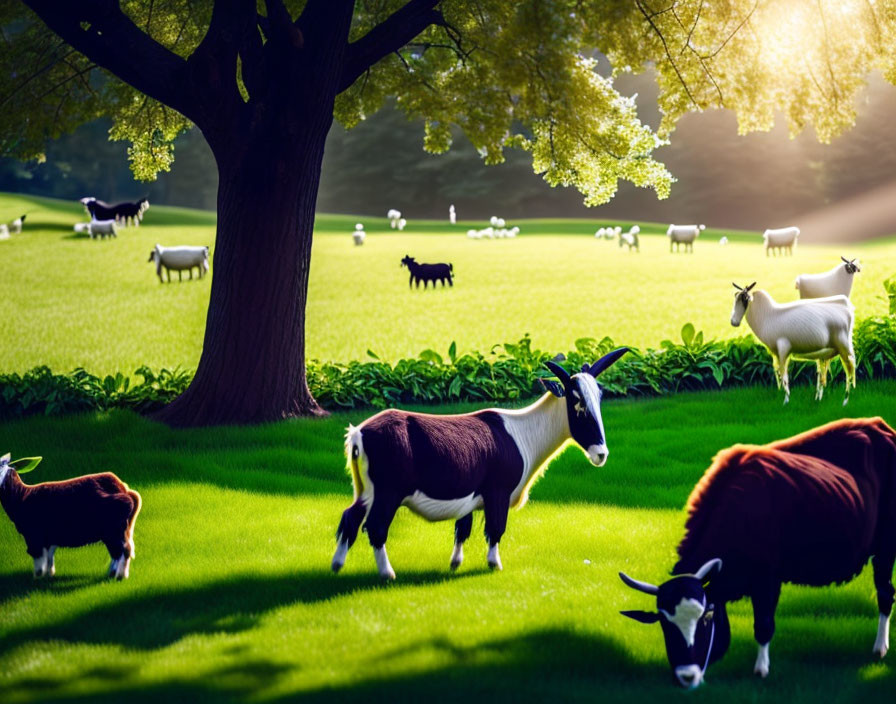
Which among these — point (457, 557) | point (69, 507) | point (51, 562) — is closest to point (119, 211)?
point (51, 562)

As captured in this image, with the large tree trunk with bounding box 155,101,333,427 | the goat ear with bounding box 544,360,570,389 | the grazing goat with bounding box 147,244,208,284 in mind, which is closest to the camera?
the goat ear with bounding box 544,360,570,389

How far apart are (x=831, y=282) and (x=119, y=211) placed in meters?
37.0

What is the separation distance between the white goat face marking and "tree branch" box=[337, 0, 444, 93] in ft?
32.1

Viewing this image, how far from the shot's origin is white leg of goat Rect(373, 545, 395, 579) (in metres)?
6.86

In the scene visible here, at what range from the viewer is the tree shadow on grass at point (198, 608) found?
21.2ft

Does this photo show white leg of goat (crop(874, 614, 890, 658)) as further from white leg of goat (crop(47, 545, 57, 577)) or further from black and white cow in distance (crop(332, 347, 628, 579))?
white leg of goat (crop(47, 545, 57, 577))

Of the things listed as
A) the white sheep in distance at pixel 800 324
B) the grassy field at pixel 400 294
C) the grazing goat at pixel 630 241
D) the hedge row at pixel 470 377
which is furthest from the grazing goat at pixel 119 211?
the white sheep in distance at pixel 800 324

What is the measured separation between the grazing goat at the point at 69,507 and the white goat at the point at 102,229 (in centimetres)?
3665

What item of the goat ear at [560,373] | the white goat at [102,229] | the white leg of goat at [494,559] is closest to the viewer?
the goat ear at [560,373]

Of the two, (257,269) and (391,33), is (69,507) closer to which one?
(257,269)

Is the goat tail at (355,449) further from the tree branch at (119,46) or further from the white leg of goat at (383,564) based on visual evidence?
the tree branch at (119,46)

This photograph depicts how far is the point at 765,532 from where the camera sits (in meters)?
5.00

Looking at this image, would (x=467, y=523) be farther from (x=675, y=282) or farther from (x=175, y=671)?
(x=675, y=282)

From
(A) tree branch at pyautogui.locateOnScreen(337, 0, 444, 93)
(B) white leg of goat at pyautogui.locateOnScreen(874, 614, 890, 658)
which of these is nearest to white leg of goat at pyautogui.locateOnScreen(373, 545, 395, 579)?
(B) white leg of goat at pyautogui.locateOnScreen(874, 614, 890, 658)
